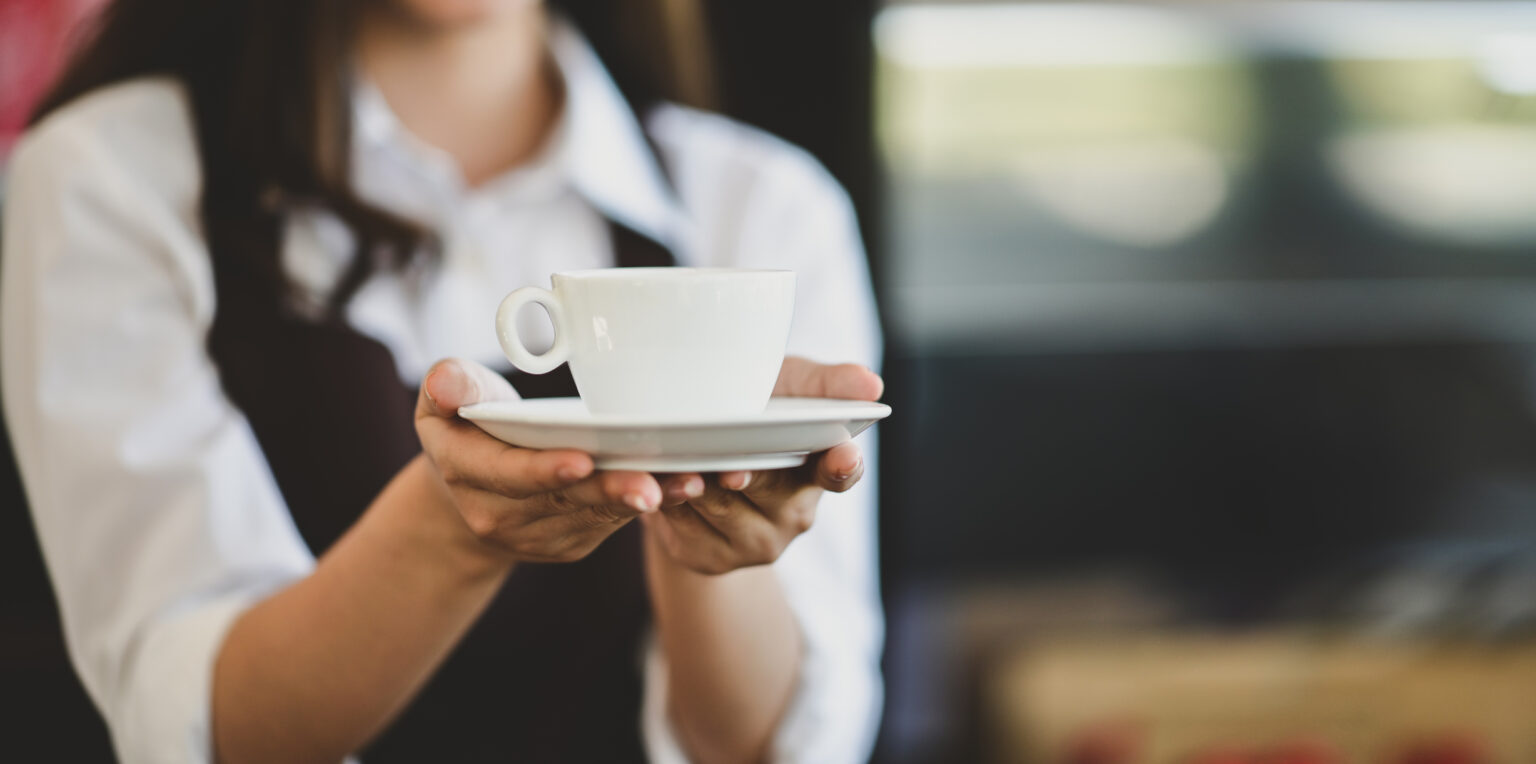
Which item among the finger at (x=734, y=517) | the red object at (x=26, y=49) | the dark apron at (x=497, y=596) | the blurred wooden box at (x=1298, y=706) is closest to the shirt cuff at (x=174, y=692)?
the dark apron at (x=497, y=596)

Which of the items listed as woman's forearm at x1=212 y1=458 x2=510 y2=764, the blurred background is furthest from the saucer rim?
the blurred background

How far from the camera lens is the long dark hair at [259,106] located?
982 millimetres

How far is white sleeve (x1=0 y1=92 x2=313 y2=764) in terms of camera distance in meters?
0.82

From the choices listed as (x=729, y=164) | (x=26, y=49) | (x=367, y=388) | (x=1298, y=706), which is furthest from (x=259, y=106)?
(x=1298, y=706)

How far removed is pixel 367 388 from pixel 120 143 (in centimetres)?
26

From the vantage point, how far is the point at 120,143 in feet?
3.15

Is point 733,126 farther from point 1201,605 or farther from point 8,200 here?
point 1201,605

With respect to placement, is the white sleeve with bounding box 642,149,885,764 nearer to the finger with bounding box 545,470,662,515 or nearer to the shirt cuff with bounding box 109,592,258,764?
the shirt cuff with bounding box 109,592,258,764

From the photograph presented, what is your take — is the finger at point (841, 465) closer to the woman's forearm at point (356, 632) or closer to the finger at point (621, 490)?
the finger at point (621, 490)

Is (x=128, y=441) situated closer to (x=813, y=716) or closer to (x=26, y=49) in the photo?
(x=813, y=716)

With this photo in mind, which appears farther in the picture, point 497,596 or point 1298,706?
point 1298,706

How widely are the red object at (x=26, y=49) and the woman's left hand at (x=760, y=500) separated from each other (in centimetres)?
119

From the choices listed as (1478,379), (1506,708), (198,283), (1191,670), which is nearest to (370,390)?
(198,283)

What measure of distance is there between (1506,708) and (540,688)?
1.21 metres
